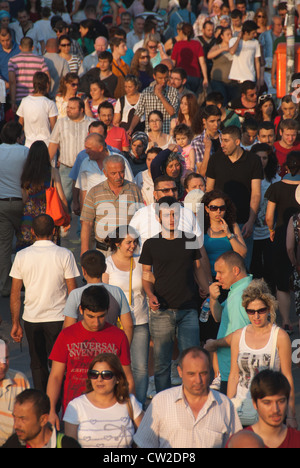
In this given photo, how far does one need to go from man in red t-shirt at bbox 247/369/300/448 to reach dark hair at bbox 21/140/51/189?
5.11 meters

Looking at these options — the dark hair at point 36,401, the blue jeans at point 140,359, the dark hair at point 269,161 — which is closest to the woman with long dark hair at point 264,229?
the dark hair at point 269,161

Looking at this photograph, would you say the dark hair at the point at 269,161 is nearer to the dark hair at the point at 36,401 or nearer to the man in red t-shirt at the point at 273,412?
the man in red t-shirt at the point at 273,412

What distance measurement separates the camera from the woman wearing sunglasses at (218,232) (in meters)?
8.45

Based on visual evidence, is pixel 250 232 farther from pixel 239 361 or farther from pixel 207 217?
pixel 239 361

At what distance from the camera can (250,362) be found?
628cm

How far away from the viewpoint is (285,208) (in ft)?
32.1

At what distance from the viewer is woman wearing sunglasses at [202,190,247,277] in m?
8.45

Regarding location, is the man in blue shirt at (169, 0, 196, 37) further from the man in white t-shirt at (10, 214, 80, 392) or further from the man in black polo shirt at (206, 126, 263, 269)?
the man in white t-shirt at (10, 214, 80, 392)

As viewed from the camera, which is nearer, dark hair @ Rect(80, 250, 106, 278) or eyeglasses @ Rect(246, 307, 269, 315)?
eyeglasses @ Rect(246, 307, 269, 315)

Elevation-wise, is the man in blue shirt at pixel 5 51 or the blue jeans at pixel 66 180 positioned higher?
the man in blue shirt at pixel 5 51

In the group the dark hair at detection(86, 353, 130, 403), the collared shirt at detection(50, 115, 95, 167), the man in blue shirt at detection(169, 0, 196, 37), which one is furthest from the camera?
the man in blue shirt at detection(169, 0, 196, 37)

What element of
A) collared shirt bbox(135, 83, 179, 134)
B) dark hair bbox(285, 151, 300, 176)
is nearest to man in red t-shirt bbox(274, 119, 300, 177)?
dark hair bbox(285, 151, 300, 176)

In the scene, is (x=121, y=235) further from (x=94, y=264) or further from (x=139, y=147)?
(x=139, y=147)

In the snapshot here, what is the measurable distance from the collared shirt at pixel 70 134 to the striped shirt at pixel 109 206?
2.54 m
